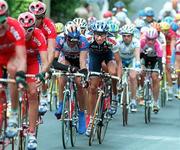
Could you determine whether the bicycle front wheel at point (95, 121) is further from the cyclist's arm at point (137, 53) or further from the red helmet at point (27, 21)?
the cyclist's arm at point (137, 53)

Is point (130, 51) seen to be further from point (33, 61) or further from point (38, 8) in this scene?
point (33, 61)

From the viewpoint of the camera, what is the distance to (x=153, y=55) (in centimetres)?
1977

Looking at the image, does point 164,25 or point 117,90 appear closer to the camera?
point 117,90

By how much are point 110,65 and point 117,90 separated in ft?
2.50

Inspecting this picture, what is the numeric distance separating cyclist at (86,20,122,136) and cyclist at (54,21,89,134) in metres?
0.23

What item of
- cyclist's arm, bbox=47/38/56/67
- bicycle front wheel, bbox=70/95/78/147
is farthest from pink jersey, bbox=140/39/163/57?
cyclist's arm, bbox=47/38/56/67

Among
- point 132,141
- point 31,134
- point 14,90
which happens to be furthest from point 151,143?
point 14,90

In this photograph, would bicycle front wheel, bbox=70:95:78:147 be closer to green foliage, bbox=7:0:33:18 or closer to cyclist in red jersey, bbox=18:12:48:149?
cyclist in red jersey, bbox=18:12:48:149

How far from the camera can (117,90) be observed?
17.2 m

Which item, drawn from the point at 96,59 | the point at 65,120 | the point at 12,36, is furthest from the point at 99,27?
the point at 12,36

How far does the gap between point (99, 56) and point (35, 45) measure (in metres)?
3.06

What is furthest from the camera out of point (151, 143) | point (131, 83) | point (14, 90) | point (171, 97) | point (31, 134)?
point (171, 97)

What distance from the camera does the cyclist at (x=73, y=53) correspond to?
49.4ft

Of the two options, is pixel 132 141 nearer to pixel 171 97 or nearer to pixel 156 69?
pixel 156 69
